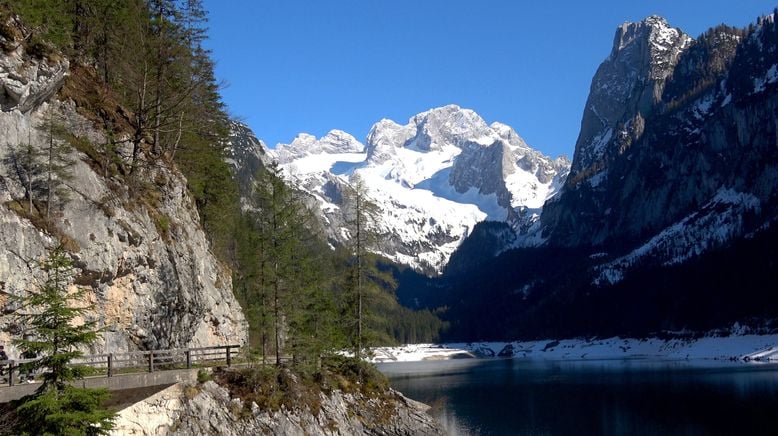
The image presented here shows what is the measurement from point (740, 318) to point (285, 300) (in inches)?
7300

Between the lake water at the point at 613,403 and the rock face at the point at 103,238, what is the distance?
106ft

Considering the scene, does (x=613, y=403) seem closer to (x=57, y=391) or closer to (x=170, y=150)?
(x=170, y=150)

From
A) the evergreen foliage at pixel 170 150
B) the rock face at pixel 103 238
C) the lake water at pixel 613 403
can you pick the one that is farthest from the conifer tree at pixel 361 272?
the lake water at pixel 613 403

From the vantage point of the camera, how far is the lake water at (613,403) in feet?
202

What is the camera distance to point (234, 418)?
3616 cm

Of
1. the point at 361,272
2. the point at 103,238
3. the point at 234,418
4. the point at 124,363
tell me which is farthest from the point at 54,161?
the point at 361,272

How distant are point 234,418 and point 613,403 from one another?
184 ft

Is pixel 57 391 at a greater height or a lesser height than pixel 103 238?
lesser

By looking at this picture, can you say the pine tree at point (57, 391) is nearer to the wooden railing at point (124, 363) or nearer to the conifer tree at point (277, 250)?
the wooden railing at point (124, 363)

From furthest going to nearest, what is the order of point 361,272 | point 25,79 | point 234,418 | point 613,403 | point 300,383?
1. point 613,403
2. point 361,272
3. point 300,383
4. point 234,418
5. point 25,79

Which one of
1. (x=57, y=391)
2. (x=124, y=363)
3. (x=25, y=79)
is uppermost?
(x=25, y=79)

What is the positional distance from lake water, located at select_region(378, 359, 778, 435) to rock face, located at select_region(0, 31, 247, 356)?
1273 inches

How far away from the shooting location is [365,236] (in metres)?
52.6

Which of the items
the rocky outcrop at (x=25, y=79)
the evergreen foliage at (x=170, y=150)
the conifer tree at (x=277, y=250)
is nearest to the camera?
the rocky outcrop at (x=25, y=79)
